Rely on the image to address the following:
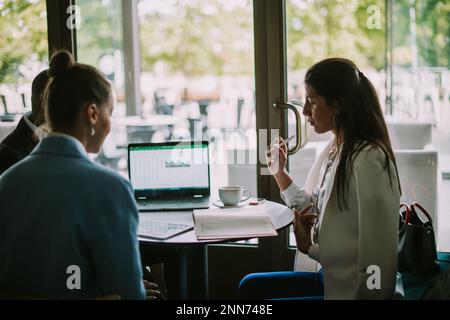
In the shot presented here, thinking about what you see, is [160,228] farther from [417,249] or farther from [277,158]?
[417,249]

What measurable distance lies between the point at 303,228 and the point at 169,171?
0.66m

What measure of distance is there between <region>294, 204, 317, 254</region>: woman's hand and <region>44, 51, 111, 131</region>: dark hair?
79 centimetres

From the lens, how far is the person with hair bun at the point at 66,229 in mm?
1347

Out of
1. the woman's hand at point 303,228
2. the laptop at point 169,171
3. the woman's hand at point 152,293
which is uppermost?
the laptop at point 169,171

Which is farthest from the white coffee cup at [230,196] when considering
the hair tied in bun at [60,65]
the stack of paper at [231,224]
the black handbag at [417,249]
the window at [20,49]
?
the window at [20,49]

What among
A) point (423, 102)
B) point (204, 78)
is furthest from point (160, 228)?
point (423, 102)

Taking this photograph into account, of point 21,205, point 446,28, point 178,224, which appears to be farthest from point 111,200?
point 446,28

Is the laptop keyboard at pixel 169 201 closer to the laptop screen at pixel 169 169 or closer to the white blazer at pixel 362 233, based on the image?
the laptop screen at pixel 169 169

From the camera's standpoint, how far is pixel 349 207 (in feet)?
5.89

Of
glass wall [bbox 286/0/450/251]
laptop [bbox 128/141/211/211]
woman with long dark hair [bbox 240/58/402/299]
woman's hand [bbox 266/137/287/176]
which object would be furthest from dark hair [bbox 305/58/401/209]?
glass wall [bbox 286/0/450/251]

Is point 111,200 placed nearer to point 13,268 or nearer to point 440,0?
point 13,268

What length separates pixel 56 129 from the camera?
149cm

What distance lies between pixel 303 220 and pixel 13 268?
0.98 meters

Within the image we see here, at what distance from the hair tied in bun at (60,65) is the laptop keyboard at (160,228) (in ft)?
1.90
